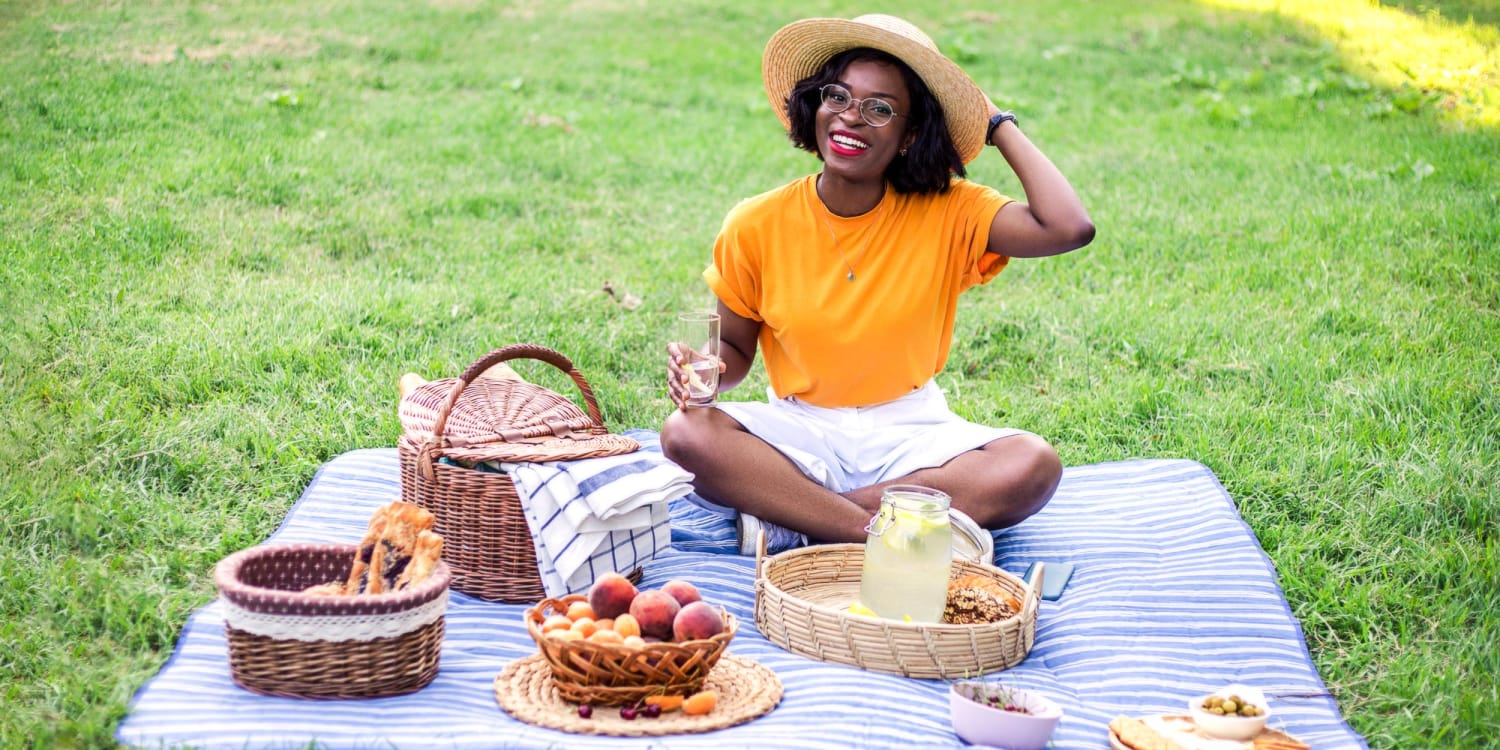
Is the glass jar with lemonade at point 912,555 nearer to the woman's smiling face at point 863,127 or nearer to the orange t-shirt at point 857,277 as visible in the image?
the orange t-shirt at point 857,277

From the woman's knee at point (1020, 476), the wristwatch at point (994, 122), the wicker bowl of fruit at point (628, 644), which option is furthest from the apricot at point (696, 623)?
the wristwatch at point (994, 122)

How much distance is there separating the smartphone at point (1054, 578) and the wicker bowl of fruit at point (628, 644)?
1.38m

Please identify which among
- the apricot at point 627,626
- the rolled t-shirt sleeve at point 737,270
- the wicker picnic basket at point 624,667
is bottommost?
the wicker picnic basket at point 624,667

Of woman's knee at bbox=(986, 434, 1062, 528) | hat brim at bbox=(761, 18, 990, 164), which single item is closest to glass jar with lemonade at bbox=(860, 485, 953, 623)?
woman's knee at bbox=(986, 434, 1062, 528)

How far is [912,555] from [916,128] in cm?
156

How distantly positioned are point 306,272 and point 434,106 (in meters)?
3.99

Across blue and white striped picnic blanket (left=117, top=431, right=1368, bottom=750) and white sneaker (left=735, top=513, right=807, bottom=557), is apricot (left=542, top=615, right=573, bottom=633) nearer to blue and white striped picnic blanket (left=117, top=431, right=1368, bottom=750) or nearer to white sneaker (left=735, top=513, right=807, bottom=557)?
blue and white striped picnic blanket (left=117, top=431, right=1368, bottom=750)

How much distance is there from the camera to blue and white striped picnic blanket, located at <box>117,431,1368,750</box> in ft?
9.49

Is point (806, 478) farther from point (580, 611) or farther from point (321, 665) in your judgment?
point (321, 665)

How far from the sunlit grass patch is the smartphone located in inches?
294

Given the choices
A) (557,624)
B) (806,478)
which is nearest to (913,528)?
(806,478)

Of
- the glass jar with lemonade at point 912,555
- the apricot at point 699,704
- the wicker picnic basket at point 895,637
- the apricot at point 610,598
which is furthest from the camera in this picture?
the glass jar with lemonade at point 912,555

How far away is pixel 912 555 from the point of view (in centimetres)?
352

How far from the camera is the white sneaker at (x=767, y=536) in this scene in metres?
4.31
